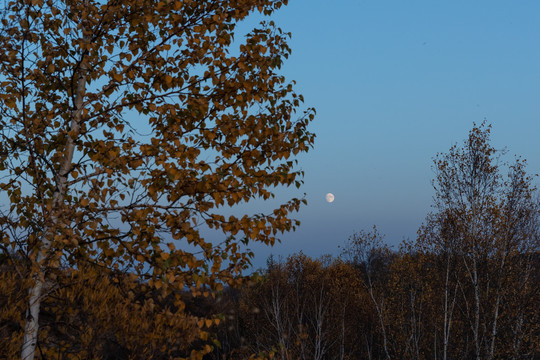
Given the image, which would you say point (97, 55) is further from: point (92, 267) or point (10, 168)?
point (92, 267)

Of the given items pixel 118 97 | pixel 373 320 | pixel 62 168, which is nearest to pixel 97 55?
pixel 118 97

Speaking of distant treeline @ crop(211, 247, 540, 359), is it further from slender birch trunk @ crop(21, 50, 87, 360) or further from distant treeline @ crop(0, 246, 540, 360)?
slender birch trunk @ crop(21, 50, 87, 360)

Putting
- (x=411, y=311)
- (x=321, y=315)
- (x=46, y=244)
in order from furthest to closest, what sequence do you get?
1. (x=411, y=311)
2. (x=321, y=315)
3. (x=46, y=244)

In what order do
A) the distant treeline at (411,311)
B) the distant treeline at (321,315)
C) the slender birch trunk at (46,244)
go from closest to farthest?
the slender birch trunk at (46,244) → the distant treeline at (321,315) → the distant treeline at (411,311)

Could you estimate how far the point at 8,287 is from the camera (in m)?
6.75

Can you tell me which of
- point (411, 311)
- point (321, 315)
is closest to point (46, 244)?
point (321, 315)

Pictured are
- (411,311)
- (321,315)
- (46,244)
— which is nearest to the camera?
(46,244)

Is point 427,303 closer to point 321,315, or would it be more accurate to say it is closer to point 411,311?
point 411,311

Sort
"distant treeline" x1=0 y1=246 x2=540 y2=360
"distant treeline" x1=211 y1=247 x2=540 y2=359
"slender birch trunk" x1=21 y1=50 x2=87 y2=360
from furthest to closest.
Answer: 1. "distant treeline" x1=211 y1=247 x2=540 y2=359
2. "distant treeline" x1=0 y1=246 x2=540 y2=360
3. "slender birch trunk" x1=21 y1=50 x2=87 y2=360

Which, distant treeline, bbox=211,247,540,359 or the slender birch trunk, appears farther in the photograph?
distant treeline, bbox=211,247,540,359

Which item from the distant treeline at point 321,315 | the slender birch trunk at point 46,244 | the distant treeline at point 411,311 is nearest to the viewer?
the slender birch trunk at point 46,244

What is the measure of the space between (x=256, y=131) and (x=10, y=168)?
136 inches

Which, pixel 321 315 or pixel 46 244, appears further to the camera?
pixel 321 315

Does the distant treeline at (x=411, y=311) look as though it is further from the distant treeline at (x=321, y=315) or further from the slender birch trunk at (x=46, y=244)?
the slender birch trunk at (x=46, y=244)
